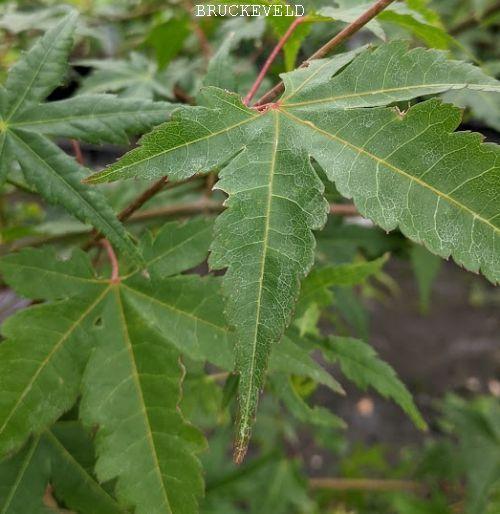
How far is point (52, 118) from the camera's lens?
0.61m

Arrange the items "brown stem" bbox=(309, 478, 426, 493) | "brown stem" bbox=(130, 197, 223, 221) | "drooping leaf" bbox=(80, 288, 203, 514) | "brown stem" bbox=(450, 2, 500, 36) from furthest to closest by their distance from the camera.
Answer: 1. "brown stem" bbox=(309, 478, 426, 493)
2. "brown stem" bbox=(450, 2, 500, 36)
3. "brown stem" bbox=(130, 197, 223, 221)
4. "drooping leaf" bbox=(80, 288, 203, 514)

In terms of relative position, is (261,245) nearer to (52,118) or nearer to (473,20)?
(52,118)

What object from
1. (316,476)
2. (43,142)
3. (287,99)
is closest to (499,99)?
(287,99)

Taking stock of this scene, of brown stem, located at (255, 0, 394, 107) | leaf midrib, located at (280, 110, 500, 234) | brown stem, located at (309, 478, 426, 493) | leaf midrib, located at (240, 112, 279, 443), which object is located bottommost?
brown stem, located at (309, 478, 426, 493)

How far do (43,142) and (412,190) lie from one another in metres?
0.37

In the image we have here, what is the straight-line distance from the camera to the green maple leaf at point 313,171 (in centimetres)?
45

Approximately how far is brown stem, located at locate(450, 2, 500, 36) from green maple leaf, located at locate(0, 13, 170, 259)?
35.3 inches

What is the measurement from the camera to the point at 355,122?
498 mm

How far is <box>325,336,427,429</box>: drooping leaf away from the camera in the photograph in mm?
689

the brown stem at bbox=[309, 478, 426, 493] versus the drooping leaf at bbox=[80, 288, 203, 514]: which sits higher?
the drooping leaf at bbox=[80, 288, 203, 514]

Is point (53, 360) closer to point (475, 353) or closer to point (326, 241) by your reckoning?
point (326, 241)

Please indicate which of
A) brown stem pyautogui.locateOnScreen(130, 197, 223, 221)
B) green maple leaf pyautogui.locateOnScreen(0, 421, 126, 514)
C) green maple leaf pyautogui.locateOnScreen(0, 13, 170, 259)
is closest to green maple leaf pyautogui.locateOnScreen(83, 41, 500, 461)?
green maple leaf pyautogui.locateOnScreen(0, 13, 170, 259)

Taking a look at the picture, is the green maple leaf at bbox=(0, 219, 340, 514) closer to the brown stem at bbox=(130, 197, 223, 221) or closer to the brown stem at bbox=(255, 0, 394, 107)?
the brown stem at bbox=(255, 0, 394, 107)

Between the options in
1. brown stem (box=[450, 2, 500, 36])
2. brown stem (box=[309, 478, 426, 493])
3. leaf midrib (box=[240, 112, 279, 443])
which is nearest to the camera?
leaf midrib (box=[240, 112, 279, 443])
